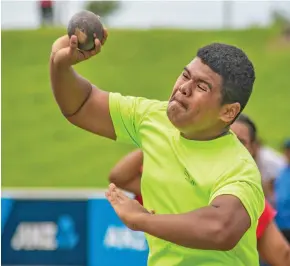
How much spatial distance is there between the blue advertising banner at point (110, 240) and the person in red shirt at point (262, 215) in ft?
10.7

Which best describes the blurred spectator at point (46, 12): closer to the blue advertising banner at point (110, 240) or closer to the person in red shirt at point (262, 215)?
the blue advertising banner at point (110, 240)

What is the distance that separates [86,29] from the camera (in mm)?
3443

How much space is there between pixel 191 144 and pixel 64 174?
46.1 ft

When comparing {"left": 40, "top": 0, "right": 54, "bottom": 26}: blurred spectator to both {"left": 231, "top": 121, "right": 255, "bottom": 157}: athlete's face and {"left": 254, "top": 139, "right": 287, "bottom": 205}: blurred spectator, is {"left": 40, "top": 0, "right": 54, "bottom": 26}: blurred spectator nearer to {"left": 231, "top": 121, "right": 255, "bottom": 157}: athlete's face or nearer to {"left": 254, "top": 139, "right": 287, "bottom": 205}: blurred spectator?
{"left": 254, "top": 139, "right": 287, "bottom": 205}: blurred spectator

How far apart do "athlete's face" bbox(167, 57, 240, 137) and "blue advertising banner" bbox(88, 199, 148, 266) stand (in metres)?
5.02

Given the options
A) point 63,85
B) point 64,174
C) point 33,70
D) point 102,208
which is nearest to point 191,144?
point 63,85

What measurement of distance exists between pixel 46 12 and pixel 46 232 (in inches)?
598

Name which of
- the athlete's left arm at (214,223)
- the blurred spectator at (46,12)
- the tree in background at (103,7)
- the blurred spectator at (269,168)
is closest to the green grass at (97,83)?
the blurred spectator at (46,12)

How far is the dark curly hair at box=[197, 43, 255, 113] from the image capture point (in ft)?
11.2

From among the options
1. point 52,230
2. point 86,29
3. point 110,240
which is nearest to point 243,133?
point 86,29

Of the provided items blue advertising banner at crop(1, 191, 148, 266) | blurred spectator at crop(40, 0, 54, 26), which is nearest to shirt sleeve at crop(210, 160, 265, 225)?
blue advertising banner at crop(1, 191, 148, 266)

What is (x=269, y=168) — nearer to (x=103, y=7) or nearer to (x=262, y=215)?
(x=262, y=215)

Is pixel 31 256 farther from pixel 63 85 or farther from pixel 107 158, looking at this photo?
pixel 107 158

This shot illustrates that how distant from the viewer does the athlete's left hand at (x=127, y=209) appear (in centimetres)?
326
